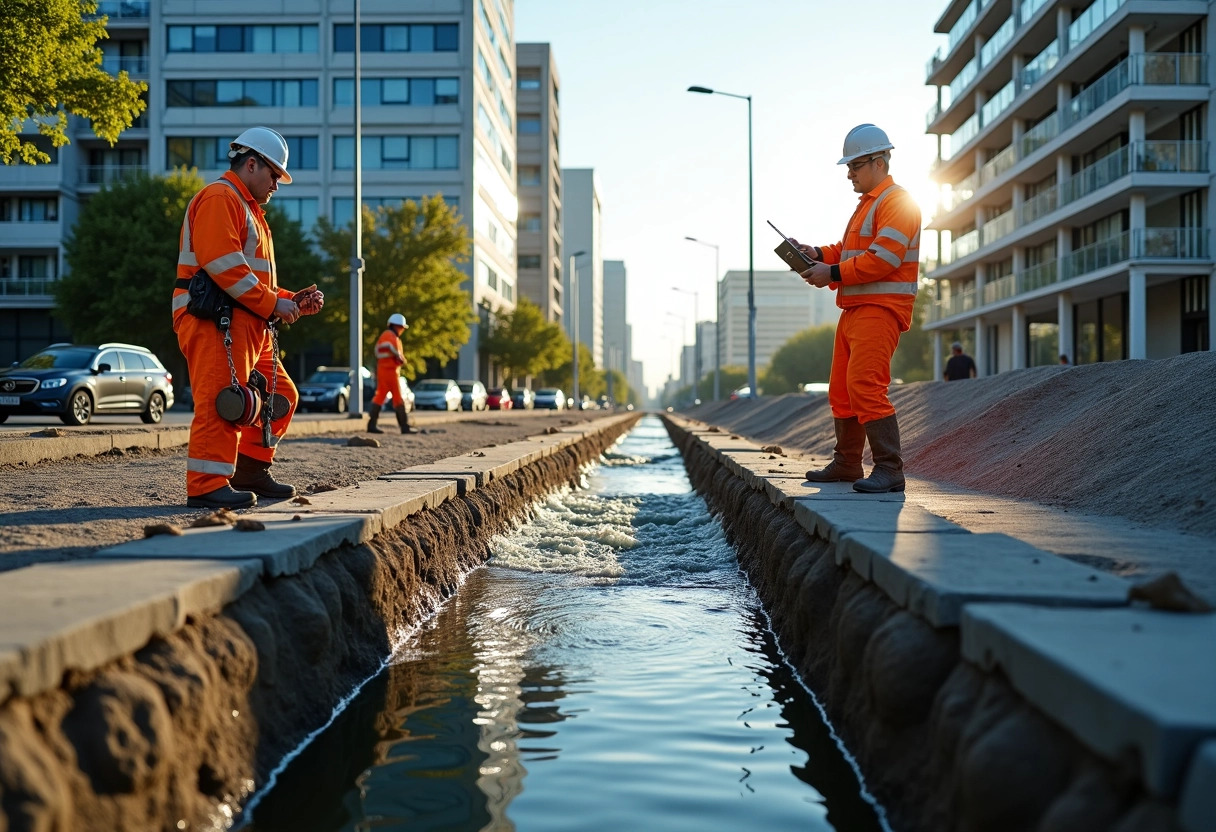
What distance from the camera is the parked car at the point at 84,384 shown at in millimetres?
17938

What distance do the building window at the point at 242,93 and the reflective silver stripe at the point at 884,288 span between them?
2065 inches

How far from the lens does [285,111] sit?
54531 mm

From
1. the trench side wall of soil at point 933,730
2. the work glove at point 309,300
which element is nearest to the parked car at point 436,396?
the work glove at point 309,300

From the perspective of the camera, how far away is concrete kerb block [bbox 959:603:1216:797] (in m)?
1.80

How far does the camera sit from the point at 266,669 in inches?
139

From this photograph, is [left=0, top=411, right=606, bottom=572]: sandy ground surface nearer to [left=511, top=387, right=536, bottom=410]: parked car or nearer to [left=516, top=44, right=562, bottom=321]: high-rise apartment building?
[left=511, top=387, right=536, bottom=410]: parked car

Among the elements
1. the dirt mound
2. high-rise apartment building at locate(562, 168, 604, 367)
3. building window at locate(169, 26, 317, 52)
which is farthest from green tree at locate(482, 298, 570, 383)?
high-rise apartment building at locate(562, 168, 604, 367)

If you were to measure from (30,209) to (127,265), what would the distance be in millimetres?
17732

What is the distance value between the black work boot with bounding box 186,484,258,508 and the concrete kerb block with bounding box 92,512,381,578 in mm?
859

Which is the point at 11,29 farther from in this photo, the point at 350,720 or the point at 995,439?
the point at 350,720

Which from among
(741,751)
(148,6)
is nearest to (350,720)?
(741,751)

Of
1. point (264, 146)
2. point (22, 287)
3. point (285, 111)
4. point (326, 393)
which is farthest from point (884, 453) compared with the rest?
point (22, 287)

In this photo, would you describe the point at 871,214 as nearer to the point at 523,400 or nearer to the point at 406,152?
the point at 406,152

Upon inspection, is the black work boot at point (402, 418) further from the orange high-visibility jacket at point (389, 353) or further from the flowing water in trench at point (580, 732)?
the flowing water in trench at point (580, 732)
